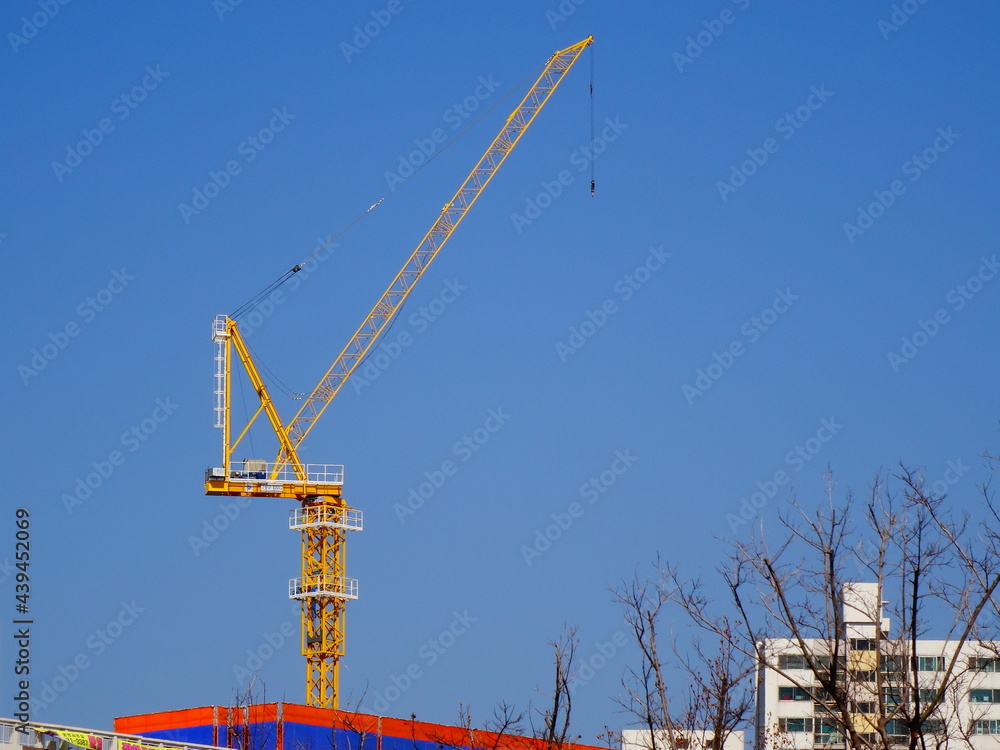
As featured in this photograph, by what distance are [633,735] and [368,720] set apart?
50.3m

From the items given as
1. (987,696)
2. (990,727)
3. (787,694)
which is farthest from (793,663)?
(990,727)

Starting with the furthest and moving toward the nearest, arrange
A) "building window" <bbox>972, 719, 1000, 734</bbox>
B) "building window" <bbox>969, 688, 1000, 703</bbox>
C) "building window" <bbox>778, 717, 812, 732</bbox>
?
"building window" <bbox>778, 717, 812, 732</bbox>
"building window" <bbox>969, 688, 1000, 703</bbox>
"building window" <bbox>972, 719, 1000, 734</bbox>

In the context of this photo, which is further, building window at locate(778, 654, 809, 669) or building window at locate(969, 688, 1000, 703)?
building window at locate(969, 688, 1000, 703)

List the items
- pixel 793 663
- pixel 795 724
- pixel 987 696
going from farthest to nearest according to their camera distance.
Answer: pixel 795 724 < pixel 793 663 < pixel 987 696

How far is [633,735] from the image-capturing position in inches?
3942

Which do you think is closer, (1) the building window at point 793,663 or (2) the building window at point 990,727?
(1) the building window at point 793,663

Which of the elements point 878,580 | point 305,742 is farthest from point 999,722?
point 878,580

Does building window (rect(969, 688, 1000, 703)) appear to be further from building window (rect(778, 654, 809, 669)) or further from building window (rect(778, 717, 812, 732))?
building window (rect(778, 654, 809, 669))

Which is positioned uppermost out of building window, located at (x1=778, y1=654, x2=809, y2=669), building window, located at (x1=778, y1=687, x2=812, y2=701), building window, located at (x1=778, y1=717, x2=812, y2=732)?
building window, located at (x1=778, y1=654, x2=809, y2=669)

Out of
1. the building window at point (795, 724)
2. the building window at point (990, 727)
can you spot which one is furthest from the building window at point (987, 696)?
the building window at point (795, 724)

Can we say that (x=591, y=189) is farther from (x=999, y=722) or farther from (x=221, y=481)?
(x=999, y=722)

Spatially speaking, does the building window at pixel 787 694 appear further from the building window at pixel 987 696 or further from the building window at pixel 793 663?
the building window at pixel 987 696

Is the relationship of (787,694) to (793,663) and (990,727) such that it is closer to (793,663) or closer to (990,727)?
(793,663)

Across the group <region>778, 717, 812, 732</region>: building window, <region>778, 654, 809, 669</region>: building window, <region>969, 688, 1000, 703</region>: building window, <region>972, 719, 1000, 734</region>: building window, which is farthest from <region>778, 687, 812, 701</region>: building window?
<region>972, 719, 1000, 734</region>: building window
